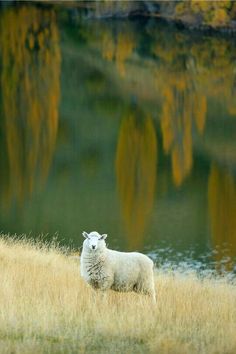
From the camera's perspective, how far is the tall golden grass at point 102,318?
12.2 metres

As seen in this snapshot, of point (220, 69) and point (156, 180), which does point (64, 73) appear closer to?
point (220, 69)

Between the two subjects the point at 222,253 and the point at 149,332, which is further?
the point at 222,253

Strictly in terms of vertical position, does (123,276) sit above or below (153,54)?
above

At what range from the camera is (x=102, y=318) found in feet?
44.9

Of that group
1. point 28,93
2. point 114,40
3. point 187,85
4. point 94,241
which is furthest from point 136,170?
point 114,40

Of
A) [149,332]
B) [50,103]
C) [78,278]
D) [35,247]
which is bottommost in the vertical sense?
[50,103]

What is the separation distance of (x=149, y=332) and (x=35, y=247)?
36.2 ft

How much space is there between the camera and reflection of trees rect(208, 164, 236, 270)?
102 feet

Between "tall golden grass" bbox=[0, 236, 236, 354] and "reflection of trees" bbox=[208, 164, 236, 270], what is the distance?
1190 cm

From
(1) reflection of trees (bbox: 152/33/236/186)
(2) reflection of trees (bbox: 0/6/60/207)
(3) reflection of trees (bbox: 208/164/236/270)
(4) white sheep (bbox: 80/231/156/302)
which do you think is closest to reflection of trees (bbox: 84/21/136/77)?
(1) reflection of trees (bbox: 152/33/236/186)

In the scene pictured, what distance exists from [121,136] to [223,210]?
657 inches

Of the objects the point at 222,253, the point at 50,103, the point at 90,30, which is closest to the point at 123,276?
the point at 222,253

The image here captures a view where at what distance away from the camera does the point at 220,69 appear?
69.8m

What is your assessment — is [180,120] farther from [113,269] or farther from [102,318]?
[102,318]
